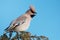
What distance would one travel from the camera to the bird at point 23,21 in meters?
3.45

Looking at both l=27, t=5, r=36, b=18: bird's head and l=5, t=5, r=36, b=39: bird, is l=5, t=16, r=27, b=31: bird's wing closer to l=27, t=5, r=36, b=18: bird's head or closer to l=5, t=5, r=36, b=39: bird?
l=5, t=5, r=36, b=39: bird

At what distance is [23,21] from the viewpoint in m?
3.90

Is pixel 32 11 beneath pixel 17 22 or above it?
above

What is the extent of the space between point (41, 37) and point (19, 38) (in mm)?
275

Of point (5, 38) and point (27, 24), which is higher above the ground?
point (27, 24)

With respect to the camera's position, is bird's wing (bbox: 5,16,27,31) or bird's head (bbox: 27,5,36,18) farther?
bird's head (bbox: 27,5,36,18)

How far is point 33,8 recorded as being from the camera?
3.45 meters

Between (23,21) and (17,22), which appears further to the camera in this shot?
(23,21)

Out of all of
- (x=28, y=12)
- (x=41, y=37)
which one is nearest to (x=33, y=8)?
(x=28, y=12)

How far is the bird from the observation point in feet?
11.3

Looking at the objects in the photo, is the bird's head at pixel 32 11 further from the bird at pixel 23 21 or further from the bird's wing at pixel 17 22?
the bird's wing at pixel 17 22

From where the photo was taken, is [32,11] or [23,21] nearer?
[32,11]

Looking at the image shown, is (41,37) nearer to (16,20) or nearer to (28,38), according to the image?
(28,38)

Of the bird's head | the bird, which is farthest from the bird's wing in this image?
the bird's head
